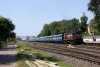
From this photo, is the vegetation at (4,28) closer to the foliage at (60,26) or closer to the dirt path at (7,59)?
the dirt path at (7,59)

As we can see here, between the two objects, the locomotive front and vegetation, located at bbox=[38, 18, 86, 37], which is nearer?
the locomotive front

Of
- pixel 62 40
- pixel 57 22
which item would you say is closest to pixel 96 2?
pixel 62 40

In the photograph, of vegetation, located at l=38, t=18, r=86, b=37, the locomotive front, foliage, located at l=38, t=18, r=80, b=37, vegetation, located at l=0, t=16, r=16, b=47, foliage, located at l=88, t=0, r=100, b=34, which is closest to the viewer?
vegetation, located at l=0, t=16, r=16, b=47

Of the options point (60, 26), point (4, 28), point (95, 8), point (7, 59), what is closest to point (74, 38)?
point (4, 28)

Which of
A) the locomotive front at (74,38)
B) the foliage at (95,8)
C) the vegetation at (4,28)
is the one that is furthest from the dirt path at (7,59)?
the foliage at (95,8)

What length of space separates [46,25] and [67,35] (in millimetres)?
133262

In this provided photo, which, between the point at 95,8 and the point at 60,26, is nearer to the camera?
the point at 95,8

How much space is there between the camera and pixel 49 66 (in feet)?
41.9

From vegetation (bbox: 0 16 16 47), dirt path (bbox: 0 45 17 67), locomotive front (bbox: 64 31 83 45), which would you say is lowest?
dirt path (bbox: 0 45 17 67)

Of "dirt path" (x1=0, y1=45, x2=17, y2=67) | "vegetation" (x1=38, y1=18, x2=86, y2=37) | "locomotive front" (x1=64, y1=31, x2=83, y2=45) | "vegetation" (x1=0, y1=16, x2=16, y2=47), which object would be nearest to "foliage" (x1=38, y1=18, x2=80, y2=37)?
"vegetation" (x1=38, y1=18, x2=86, y2=37)

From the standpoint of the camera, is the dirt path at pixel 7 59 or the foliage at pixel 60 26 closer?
the dirt path at pixel 7 59

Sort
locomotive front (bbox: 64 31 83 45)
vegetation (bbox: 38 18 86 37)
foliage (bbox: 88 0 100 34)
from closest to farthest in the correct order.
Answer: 1. locomotive front (bbox: 64 31 83 45)
2. foliage (bbox: 88 0 100 34)
3. vegetation (bbox: 38 18 86 37)

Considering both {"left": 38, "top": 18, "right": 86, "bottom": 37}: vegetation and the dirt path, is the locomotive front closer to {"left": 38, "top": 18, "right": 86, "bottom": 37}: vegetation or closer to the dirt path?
the dirt path

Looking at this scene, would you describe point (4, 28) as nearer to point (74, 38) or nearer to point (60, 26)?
point (74, 38)
